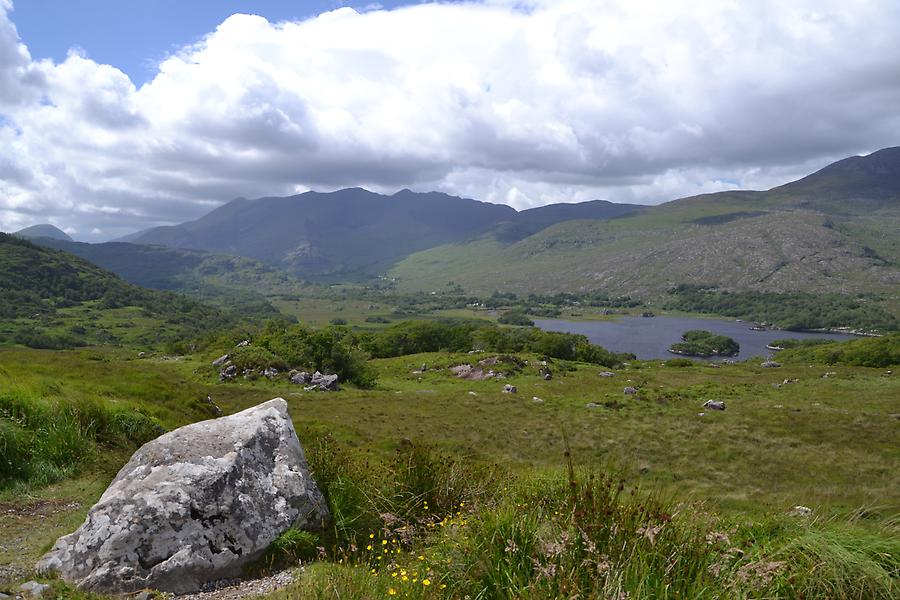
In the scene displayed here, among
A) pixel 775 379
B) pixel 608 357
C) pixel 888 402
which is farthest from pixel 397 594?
pixel 608 357

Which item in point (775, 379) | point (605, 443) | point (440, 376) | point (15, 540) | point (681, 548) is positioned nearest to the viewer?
point (681, 548)

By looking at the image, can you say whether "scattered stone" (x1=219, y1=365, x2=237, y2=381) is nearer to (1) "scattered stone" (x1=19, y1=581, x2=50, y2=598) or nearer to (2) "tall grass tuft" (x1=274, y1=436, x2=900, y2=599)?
(1) "scattered stone" (x1=19, y1=581, x2=50, y2=598)

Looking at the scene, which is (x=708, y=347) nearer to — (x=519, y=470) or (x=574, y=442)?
(x=574, y=442)

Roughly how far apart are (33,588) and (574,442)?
84.8 ft

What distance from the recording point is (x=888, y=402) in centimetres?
4028

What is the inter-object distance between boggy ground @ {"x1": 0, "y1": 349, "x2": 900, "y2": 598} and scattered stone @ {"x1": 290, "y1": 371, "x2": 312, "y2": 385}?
212 cm

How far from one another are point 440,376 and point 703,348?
365ft

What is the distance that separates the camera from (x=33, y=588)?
243 inches

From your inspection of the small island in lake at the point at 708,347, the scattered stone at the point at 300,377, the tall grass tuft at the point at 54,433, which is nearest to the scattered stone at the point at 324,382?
the scattered stone at the point at 300,377

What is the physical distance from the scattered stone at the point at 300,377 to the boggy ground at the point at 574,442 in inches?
83.6

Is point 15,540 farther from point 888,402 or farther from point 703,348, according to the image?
point 703,348

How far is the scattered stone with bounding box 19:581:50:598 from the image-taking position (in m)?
6.04

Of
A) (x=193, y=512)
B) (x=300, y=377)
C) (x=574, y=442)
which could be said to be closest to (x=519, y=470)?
(x=193, y=512)

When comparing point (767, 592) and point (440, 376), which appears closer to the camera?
point (767, 592)
